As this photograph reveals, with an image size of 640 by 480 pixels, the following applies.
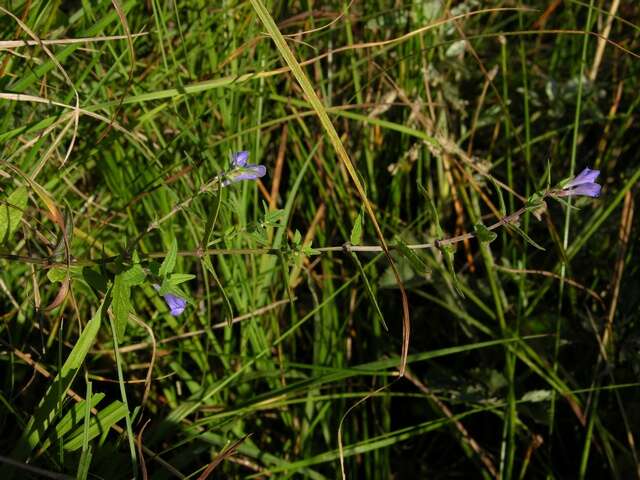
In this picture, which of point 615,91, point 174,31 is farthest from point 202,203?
point 615,91

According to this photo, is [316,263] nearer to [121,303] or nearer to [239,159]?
[239,159]

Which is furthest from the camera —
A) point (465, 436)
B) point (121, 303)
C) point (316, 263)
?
point (316, 263)

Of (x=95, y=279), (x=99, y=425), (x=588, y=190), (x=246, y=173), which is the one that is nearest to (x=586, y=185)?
(x=588, y=190)

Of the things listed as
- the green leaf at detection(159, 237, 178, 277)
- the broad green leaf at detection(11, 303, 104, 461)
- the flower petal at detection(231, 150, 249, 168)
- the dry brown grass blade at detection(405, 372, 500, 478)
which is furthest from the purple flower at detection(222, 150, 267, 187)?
the dry brown grass blade at detection(405, 372, 500, 478)

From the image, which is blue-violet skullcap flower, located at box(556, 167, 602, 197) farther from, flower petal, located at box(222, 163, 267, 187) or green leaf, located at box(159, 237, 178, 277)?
green leaf, located at box(159, 237, 178, 277)

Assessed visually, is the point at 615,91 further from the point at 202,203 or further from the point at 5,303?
the point at 5,303
